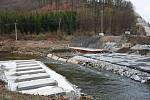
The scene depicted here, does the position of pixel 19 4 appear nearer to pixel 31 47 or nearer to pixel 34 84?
pixel 31 47

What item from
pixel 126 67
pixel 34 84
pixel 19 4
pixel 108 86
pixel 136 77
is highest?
pixel 19 4

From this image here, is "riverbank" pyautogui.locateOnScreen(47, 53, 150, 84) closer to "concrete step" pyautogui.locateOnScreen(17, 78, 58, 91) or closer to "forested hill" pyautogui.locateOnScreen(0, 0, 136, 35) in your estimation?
"concrete step" pyautogui.locateOnScreen(17, 78, 58, 91)

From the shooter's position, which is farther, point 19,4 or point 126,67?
point 19,4

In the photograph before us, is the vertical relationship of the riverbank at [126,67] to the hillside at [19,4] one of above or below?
below

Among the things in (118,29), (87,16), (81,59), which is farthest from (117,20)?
(81,59)

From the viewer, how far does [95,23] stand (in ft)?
264

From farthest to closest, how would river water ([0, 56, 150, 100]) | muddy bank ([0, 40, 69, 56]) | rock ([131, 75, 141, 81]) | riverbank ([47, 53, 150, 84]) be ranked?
muddy bank ([0, 40, 69, 56])
riverbank ([47, 53, 150, 84])
rock ([131, 75, 141, 81])
river water ([0, 56, 150, 100])

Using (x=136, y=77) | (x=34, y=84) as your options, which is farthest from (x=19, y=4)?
(x=34, y=84)

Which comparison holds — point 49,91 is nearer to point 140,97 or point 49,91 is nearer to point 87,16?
point 140,97

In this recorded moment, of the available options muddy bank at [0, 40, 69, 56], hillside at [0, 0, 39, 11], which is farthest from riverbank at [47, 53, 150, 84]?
hillside at [0, 0, 39, 11]

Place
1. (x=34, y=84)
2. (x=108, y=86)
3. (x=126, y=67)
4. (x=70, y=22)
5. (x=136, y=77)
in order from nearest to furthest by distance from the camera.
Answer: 1. (x=34, y=84)
2. (x=108, y=86)
3. (x=136, y=77)
4. (x=126, y=67)
5. (x=70, y=22)

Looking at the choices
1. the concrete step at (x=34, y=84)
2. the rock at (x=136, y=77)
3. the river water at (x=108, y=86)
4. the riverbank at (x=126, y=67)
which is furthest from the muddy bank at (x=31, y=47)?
the concrete step at (x=34, y=84)

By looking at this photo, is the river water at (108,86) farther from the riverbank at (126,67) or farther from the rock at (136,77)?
the riverbank at (126,67)

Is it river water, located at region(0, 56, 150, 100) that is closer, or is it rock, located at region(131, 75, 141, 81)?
river water, located at region(0, 56, 150, 100)
